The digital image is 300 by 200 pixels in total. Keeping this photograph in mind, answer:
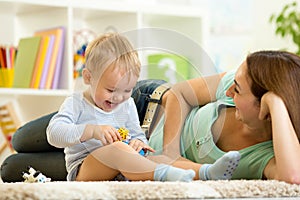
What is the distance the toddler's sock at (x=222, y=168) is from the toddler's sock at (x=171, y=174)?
0.08m

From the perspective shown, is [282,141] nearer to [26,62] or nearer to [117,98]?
[117,98]

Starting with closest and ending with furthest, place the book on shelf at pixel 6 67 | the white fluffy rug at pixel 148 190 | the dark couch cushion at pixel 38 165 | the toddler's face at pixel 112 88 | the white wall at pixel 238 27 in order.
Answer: the white fluffy rug at pixel 148 190, the toddler's face at pixel 112 88, the dark couch cushion at pixel 38 165, the book on shelf at pixel 6 67, the white wall at pixel 238 27

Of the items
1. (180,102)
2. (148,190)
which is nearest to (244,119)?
(180,102)

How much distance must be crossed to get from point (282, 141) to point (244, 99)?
14 cm

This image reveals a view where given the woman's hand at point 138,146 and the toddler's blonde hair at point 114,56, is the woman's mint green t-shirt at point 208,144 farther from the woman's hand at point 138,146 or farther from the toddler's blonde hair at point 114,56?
the toddler's blonde hair at point 114,56

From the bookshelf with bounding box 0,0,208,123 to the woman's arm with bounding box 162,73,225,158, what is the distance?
1.64 m

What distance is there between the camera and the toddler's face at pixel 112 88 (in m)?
1.36

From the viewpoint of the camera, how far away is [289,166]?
132 centimetres

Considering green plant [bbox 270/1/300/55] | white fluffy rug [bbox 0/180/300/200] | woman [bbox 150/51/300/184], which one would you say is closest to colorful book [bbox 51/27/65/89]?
green plant [bbox 270/1/300/55]

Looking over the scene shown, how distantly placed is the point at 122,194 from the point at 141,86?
1.44 ft

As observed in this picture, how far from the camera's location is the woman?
1.38 meters

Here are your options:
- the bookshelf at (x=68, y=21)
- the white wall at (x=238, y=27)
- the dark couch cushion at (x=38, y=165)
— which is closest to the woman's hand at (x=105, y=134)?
the dark couch cushion at (x=38, y=165)

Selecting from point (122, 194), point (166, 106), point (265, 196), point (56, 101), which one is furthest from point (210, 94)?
point (56, 101)

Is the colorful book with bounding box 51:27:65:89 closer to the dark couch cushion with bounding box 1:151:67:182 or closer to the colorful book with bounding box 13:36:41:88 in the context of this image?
the colorful book with bounding box 13:36:41:88
